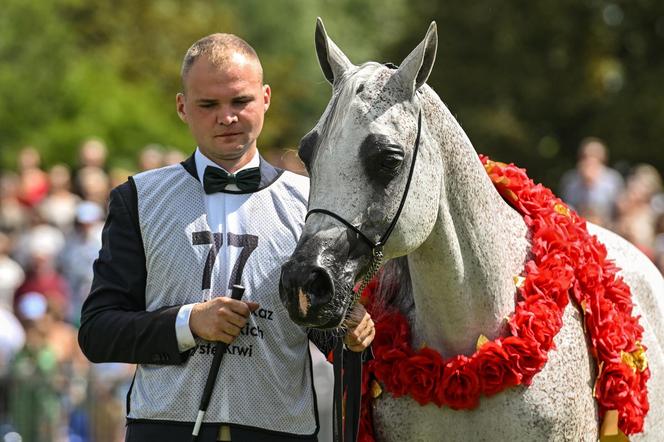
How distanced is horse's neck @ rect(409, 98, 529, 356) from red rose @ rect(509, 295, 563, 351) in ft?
0.23

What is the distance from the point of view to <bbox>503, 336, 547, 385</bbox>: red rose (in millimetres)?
4582

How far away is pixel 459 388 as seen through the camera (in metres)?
4.59

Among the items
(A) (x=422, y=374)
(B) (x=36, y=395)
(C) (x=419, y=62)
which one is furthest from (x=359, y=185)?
(B) (x=36, y=395)

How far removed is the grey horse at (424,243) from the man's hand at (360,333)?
0.83 feet

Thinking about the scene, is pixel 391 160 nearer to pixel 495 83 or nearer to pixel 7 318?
pixel 7 318

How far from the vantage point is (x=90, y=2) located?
143 feet

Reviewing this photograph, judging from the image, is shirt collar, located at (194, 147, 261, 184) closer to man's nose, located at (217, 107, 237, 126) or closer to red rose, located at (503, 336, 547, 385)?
man's nose, located at (217, 107, 237, 126)

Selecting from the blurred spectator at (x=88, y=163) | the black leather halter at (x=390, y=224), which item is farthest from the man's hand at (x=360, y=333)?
the blurred spectator at (x=88, y=163)

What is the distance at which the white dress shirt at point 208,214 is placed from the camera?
14.4 ft

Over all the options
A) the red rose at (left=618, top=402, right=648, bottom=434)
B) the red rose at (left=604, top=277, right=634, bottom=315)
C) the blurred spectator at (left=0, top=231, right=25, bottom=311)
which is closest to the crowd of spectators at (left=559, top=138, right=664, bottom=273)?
the blurred spectator at (left=0, top=231, right=25, bottom=311)

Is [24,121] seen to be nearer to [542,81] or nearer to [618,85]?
[542,81]

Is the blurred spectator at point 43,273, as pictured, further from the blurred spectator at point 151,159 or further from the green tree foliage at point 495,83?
the green tree foliage at point 495,83

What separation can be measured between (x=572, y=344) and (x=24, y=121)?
28.1 m

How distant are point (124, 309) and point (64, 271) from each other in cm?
717
